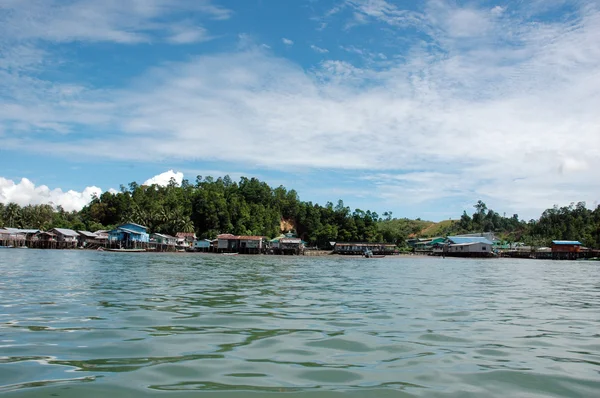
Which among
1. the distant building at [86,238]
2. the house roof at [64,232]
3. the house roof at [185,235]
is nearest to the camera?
the house roof at [64,232]

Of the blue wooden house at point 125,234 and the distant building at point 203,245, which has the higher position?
the blue wooden house at point 125,234

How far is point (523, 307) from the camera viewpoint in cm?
1364

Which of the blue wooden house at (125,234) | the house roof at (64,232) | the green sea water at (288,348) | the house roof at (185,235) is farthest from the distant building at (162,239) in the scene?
the green sea water at (288,348)

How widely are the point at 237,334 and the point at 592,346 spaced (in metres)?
6.36

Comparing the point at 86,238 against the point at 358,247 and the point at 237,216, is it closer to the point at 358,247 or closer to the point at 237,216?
the point at 237,216

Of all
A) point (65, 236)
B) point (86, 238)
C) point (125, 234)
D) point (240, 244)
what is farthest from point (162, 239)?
point (65, 236)

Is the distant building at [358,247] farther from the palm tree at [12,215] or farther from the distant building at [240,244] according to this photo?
the palm tree at [12,215]

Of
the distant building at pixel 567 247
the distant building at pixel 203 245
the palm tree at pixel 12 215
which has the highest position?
the palm tree at pixel 12 215

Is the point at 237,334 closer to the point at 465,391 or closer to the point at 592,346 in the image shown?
the point at 465,391

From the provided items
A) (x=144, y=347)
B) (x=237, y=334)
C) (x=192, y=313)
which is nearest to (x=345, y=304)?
(x=192, y=313)

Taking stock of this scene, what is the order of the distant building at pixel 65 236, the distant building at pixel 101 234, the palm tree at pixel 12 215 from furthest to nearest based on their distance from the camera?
the palm tree at pixel 12 215, the distant building at pixel 101 234, the distant building at pixel 65 236

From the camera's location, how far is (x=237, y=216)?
353 ft

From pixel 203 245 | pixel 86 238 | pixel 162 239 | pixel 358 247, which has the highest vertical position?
pixel 162 239

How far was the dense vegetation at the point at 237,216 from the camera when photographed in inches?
4075
